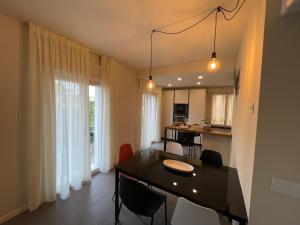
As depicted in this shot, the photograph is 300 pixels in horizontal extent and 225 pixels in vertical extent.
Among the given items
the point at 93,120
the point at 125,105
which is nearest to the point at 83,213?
the point at 93,120

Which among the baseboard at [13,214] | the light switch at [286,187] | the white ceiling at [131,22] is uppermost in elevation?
the white ceiling at [131,22]

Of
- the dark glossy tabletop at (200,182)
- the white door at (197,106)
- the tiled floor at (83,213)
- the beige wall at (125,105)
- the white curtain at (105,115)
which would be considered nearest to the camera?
the dark glossy tabletop at (200,182)

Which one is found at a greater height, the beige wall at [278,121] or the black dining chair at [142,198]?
the beige wall at [278,121]

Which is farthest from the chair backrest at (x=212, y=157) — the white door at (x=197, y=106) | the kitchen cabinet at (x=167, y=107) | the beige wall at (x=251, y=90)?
the kitchen cabinet at (x=167, y=107)

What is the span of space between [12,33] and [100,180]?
277 cm

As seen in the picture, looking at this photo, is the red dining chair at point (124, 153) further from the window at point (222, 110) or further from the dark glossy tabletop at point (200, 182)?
the window at point (222, 110)

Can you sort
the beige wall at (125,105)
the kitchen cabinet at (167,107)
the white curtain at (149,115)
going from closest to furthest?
the beige wall at (125,105) → the white curtain at (149,115) → the kitchen cabinet at (167,107)

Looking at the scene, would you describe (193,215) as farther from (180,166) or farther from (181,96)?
(181,96)

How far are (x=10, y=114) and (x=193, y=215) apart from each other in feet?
7.82

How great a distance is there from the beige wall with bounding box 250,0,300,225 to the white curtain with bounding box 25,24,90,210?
8.20ft

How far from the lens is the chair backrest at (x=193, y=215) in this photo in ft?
3.56

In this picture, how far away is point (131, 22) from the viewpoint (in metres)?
1.92

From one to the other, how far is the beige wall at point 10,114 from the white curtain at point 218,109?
624 cm

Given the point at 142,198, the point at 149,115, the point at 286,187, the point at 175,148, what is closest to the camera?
the point at 286,187
